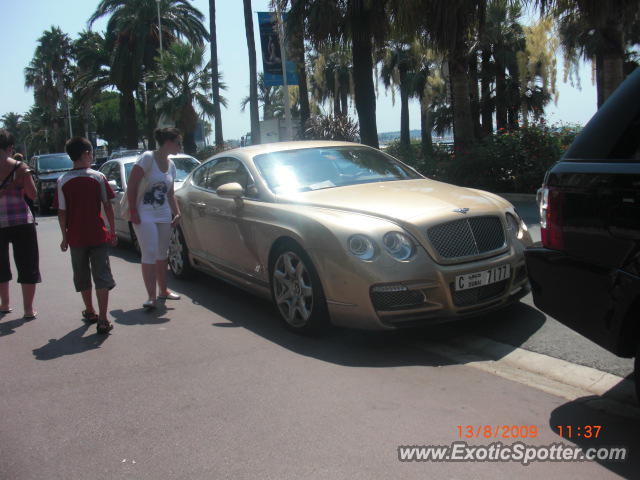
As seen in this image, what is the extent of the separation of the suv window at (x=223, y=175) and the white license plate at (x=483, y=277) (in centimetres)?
214

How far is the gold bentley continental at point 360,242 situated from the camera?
454cm

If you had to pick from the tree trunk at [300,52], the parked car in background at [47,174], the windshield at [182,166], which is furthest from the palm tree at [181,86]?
the windshield at [182,166]

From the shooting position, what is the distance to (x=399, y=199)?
5.12m

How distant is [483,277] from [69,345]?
340 cm

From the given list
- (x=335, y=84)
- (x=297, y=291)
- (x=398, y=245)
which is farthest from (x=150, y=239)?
(x=335, y=84)

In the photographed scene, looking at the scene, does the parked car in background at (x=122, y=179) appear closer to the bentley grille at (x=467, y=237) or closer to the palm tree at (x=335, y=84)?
the bentley grille at (x=467, y=237)

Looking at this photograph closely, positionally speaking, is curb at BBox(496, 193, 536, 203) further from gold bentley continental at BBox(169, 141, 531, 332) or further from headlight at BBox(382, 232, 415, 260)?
headlight at BBox(382, 232, 415, 260)

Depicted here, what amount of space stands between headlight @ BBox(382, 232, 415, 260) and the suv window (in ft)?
5.55

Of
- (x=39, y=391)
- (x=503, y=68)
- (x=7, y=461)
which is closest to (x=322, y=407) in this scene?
(x=7, y=461)

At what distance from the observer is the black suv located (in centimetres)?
299

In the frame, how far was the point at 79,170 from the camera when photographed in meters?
5.56

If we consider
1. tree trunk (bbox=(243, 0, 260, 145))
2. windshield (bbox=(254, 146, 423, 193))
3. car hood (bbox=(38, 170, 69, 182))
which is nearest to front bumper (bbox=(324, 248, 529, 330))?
windshield (bbox=(254, 146, 423, 193))

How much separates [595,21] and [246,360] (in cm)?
1015

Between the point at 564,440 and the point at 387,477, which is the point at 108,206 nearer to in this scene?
the point at 387,477
